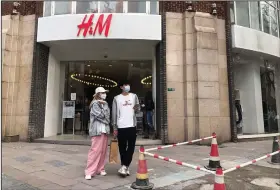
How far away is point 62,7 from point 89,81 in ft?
15.3

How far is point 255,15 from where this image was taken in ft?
43.0

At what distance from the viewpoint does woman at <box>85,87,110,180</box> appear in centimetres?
530

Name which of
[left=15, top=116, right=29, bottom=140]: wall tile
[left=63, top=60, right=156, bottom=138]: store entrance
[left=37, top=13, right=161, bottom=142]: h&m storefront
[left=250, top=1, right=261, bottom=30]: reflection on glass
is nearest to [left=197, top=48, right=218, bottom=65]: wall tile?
[left=37, top=13, right=161, bottom=142]: h&m storefront

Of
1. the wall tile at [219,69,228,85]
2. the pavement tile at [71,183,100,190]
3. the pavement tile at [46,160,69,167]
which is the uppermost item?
the wall tile at [219,69,228,85]

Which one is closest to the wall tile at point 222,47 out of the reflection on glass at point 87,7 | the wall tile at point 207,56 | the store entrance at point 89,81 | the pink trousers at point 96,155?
the wall tile at point 207,56

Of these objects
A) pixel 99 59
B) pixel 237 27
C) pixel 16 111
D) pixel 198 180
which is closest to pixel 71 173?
pixel 198 180

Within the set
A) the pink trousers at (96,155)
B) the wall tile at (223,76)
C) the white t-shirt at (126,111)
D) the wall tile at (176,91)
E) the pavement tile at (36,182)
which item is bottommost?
the pavement tile at (36,182)

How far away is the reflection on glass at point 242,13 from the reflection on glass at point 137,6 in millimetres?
4684

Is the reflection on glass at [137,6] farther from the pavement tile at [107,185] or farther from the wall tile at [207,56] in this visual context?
the pavement tile at [107,185]

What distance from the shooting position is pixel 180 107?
416 inches

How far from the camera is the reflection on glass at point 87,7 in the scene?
1088 centimetres

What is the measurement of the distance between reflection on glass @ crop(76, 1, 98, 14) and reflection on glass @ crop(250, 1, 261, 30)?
7571mm

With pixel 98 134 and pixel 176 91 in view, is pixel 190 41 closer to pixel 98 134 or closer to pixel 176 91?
pixel 176 91

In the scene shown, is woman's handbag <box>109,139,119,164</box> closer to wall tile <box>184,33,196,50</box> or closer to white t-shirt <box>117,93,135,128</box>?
white t-shirt <box>117,93,135,128</box>
